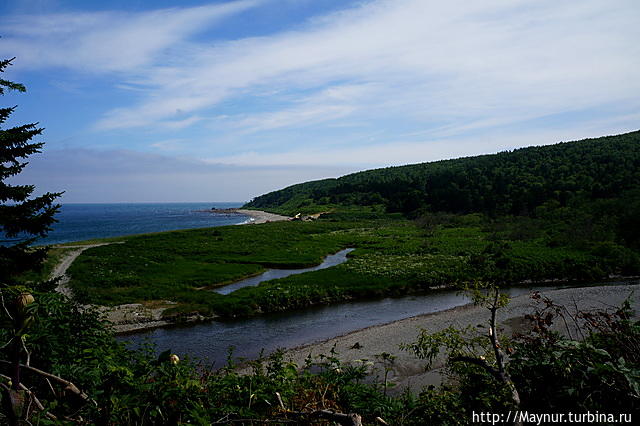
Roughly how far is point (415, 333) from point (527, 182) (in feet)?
278

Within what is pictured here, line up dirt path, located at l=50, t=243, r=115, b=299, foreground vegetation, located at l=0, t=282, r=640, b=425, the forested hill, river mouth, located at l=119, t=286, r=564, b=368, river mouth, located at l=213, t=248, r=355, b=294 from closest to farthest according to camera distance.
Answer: foreground vegetation, located at l=0, t=282, r=640, b=425
river mouth, located at l=119, t=286, r=564, b=368
dirt path, located at l=50, t=243, r=115, b=299
river mouth, located at l=213, t=248, r=355, b=294
the forested hill

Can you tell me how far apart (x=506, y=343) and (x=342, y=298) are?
997 inches

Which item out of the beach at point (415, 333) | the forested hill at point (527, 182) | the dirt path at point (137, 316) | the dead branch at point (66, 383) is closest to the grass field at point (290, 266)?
the dirt path at point (137, 316)

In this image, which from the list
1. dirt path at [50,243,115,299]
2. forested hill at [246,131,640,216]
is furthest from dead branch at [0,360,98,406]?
forested hill at [246,131,640,216]

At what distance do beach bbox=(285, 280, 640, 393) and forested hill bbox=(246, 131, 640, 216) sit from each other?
1952 inches

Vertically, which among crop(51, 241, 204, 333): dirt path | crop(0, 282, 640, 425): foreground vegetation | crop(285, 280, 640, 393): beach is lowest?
crop(285, 280, 640, 393): beach

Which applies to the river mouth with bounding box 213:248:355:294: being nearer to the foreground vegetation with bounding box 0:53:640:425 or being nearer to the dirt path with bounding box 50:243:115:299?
A: the foreground vegetation with bounding box 0:53:640:425

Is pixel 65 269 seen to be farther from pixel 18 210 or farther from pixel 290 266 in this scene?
pixel 18 210

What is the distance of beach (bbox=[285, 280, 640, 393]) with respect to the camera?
1641 centimetres

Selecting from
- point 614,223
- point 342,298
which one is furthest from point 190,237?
point 614,223

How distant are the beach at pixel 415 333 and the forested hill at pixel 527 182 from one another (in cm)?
4959

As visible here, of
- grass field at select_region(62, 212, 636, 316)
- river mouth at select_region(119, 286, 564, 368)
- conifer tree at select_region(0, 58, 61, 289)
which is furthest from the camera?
grass field at select_region(62, 212, 636, 316)

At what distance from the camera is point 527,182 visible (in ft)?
302

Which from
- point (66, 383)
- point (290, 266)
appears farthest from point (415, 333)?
point (290, 266)
